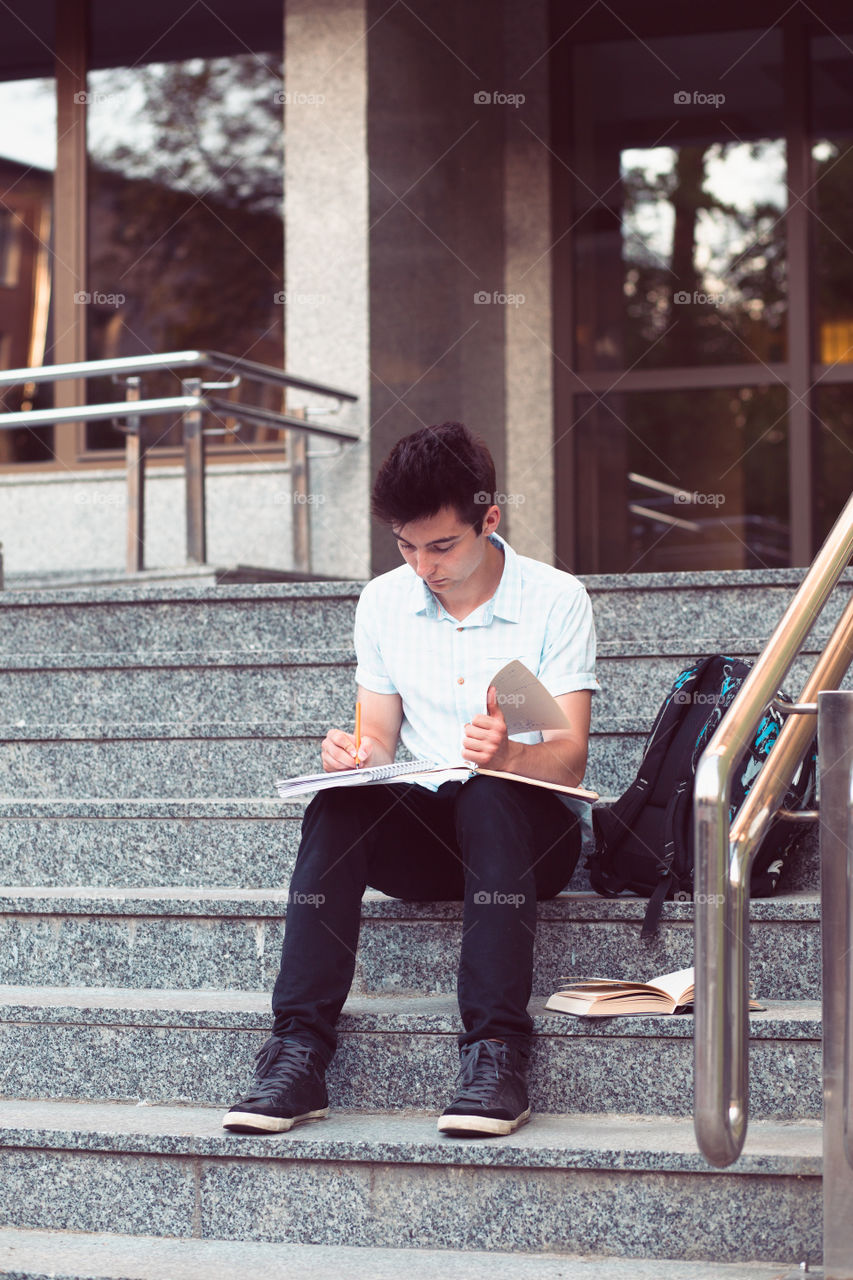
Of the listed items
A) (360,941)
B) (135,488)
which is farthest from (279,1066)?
(135,488)

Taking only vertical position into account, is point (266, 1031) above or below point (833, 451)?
below

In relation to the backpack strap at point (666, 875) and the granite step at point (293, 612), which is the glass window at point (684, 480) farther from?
the backpack strap at point (666, 875)

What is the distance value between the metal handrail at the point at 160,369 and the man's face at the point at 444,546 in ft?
7.49

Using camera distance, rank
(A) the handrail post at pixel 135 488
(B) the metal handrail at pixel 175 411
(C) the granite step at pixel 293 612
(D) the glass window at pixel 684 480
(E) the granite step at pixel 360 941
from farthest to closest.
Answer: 1. (D) the glass window at pixel 684 480
2. (A) the handrail post at pixel 135 488
3. (B) the metal handrail at pixel 175 411
4. (C) the granite step at pixel 293 612
5. (E) the granite step at pixel 360 941

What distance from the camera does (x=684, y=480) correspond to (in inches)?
314

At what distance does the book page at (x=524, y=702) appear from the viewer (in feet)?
8.31

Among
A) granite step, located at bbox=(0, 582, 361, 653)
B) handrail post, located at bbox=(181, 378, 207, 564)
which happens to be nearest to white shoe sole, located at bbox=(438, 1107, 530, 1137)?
granite step, located at bbox=(0, 582, 361, 653)

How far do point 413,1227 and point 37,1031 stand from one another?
31.6 inches

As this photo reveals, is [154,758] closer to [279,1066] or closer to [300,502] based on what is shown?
[279,1066]

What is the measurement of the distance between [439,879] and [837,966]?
3.03 feet

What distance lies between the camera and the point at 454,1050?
8.50ft

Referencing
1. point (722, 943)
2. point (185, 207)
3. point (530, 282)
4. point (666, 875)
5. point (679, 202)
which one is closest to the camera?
point (722, 943)

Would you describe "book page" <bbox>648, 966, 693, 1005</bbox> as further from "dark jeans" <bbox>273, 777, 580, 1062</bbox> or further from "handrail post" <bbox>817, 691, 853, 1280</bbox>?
"handrail post" <bbox>817, 691, 853, 1280</bbox>

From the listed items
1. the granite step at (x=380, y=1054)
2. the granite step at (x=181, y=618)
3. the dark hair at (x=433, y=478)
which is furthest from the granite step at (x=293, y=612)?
the granite step at (x=380, y=1054)
